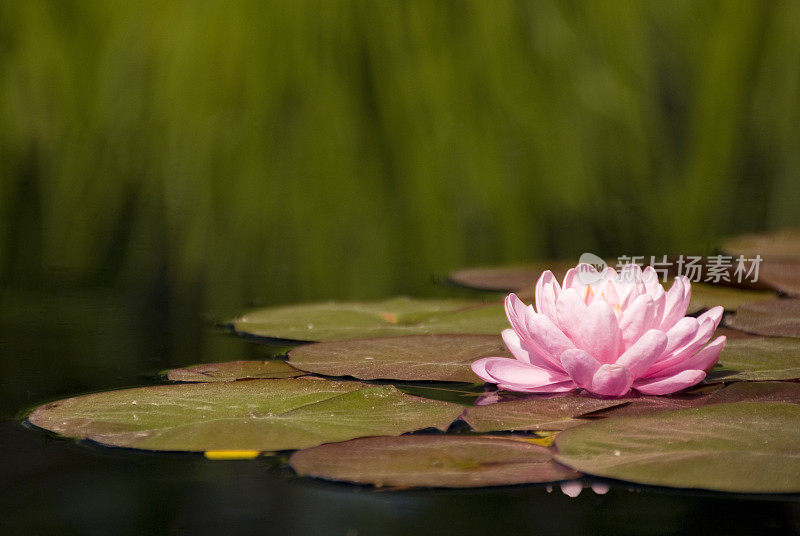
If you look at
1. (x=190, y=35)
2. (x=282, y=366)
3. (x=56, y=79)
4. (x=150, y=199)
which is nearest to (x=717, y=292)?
(x=282, y=366)

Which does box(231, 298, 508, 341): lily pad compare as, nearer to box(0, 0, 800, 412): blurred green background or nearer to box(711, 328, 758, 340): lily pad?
box(711, 328, 758, 340): lily pad

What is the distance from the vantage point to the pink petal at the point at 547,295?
1.20m

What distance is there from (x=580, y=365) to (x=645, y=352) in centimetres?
8

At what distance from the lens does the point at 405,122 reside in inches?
124

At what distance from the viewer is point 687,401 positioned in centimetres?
116

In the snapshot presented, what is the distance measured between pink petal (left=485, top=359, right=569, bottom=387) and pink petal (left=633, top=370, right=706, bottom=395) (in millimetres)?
96

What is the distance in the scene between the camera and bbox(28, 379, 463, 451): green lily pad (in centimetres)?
103

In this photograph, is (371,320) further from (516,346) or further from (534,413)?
(534,413)

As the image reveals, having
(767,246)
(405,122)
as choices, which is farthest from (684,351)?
(405,122)

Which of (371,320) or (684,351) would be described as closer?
(684,351)

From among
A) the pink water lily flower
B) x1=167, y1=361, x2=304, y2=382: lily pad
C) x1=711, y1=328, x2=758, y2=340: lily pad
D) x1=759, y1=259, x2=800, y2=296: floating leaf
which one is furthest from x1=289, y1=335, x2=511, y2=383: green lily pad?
x1=759, y1=259, x2=800, y2=296: floating leaf

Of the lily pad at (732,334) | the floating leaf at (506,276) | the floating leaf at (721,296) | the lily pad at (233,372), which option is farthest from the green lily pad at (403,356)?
the floating leaf at (506,276)

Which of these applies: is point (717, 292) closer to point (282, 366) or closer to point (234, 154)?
point (282, 366)

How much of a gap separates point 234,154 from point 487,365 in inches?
85.9
